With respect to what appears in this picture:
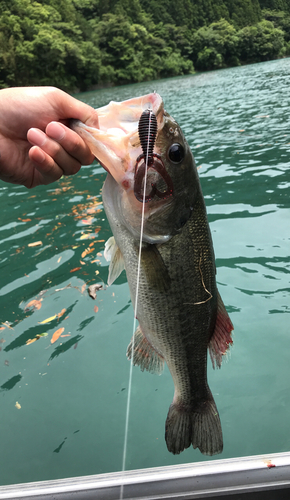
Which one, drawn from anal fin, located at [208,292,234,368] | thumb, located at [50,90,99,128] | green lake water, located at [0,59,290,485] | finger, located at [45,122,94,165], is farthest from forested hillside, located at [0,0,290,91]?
anal fin, located at [208,292,234,368]

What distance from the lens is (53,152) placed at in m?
1.77

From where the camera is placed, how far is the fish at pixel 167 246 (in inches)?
62.4

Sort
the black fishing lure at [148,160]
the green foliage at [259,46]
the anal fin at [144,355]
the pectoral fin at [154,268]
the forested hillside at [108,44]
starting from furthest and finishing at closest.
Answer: the green foliage at [259,46]
the forested hillside at [108,44]
the anal fin at [144,355]
the pectoral fin at [154,268]
the black fishing lure at [148,160]

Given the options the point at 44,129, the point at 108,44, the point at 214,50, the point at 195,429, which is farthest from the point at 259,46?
the point at 195,429

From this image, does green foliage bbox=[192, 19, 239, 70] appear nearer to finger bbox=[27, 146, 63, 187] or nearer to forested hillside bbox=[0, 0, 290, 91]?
forested hillside bbox=[0, 0, 290, 91]

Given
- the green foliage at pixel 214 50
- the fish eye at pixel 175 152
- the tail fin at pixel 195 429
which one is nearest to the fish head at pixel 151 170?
the fish eye at pixel 175 152

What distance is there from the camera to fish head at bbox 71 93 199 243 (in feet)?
5.14

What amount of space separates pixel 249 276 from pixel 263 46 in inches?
2940

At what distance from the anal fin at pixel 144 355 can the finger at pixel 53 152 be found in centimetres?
103

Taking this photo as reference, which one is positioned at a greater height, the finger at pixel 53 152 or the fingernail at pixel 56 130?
the fingernail at pixel 56 130

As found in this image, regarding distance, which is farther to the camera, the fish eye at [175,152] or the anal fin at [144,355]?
the anal fin at [144,355]

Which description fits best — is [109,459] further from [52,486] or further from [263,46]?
[263,46]

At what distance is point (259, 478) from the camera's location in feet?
5.71

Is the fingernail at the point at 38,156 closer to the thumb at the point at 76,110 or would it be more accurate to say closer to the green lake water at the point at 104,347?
the thumb at the point at 76,110
